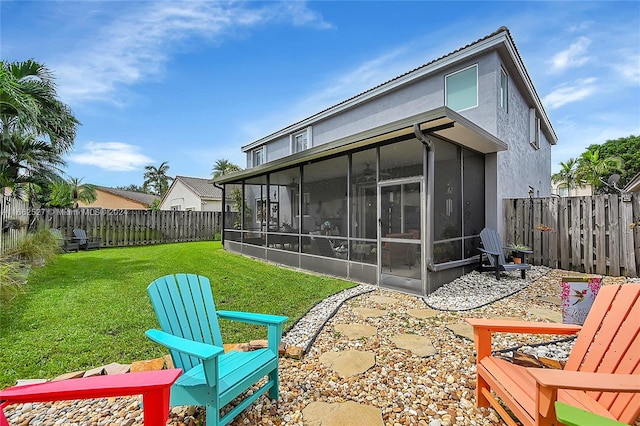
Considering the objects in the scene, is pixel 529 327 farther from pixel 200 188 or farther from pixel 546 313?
pixel 200 188

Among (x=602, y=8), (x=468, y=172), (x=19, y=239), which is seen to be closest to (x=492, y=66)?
(x=602, y=8)

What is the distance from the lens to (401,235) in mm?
5719

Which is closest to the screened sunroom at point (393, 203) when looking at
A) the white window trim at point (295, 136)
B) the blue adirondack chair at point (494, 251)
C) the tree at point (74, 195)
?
the blue adirondack chair at point (494, 251)

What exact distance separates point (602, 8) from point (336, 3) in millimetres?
5579

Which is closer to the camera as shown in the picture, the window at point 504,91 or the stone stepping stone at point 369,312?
the stone stepping stone at point 369,312

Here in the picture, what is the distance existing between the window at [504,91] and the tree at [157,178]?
48.0 m

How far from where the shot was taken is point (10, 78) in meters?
6.50

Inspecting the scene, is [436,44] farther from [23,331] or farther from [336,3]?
[23,331]

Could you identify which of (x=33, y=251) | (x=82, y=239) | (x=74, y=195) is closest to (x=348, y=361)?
(x=33, y=251)

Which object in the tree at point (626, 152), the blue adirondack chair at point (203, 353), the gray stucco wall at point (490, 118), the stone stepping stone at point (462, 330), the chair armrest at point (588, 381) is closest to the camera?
the chair armrest at point (588, 381)

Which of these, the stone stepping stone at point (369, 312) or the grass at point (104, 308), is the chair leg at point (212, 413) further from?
the stone stepping stone at point (369, 312)

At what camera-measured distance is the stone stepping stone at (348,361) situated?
278cm

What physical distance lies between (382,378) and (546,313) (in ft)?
10.6

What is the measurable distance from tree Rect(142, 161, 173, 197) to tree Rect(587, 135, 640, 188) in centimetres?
5517
